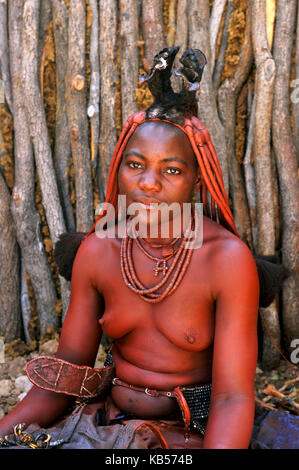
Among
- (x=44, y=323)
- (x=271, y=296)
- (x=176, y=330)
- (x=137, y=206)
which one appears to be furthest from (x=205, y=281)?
(x=44, y=323)

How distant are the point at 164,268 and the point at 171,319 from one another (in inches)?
7.9

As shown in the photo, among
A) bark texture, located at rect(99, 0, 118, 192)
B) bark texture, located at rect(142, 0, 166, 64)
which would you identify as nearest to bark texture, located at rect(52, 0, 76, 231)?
bark texture, located at rect(99, 0, 118, 192)

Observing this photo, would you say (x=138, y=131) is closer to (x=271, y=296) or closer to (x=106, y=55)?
(x=271, y=296)

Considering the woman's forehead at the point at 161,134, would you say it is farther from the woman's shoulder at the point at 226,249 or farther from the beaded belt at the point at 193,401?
the beaded belt at the point at 193,401

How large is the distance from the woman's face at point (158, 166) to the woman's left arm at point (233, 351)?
307 mm

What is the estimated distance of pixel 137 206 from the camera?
202cm

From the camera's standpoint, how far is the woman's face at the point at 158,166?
6.54 ft

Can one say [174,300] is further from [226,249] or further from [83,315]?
[83,315]

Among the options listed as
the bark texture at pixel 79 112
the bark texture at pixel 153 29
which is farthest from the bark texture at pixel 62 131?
the bark texture at pixel 153 29

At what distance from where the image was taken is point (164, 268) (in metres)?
2.13

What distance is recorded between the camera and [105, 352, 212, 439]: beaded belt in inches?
80.8

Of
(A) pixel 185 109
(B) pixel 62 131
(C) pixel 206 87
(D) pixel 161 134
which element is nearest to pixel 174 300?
(D) pixel 161 134

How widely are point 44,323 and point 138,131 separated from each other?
195 cm

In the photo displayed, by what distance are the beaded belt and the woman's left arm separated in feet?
0.43
